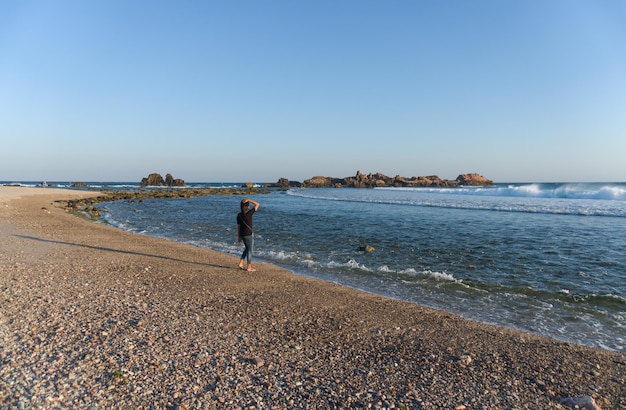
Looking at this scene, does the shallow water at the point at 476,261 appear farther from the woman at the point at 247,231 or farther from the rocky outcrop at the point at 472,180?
the rocky outcrop at the point at 472,180

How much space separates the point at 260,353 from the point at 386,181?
159 m

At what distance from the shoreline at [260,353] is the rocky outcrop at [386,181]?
492 ft

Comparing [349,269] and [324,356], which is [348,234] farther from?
[324,356]

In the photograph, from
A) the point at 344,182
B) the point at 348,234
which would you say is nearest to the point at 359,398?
the point at 348,234

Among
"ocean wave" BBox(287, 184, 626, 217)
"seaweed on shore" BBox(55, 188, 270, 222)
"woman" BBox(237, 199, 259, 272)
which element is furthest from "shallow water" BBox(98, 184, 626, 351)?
"ocean wave" BBox(287, 184, 626, 217)

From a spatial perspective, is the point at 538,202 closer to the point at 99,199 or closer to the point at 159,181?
the point at 99,199

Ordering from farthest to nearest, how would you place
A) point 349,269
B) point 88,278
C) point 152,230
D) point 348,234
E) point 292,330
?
point 152,230 < point 348,234 < point 349,269 < point 88,278 < point 292,330

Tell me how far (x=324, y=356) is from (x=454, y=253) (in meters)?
12.1

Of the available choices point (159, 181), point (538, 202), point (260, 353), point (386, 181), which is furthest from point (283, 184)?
point (260, 353)

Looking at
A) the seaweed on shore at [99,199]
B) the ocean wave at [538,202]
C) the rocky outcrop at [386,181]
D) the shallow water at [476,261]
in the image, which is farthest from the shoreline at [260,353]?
the rocky outcrop at [386,181]

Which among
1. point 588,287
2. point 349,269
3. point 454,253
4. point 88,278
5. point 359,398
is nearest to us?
point 359,398

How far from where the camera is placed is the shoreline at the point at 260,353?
4.55m

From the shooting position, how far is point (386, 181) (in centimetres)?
16050

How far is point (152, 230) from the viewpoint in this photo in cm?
2353
